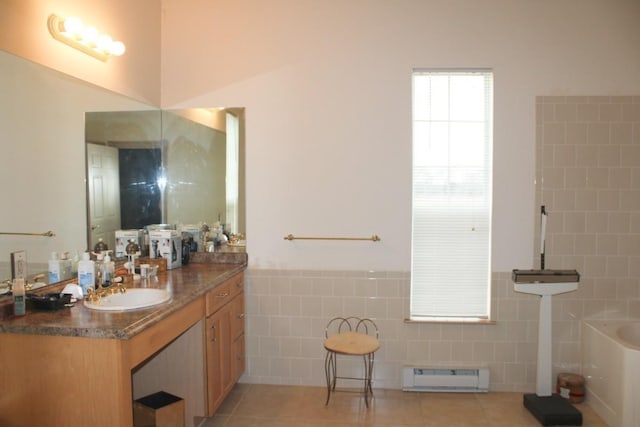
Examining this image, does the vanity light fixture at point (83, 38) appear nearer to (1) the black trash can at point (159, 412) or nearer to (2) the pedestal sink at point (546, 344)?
(1) the black trash can at point (159, 412)

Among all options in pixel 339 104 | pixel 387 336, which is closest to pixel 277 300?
pixel 387 336

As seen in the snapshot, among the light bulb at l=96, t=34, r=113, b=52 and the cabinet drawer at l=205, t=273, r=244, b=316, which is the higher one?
the light bulb at l=96, t=34, r=113, b=52

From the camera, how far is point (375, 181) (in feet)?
10.8

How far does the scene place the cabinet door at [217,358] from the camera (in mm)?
2691

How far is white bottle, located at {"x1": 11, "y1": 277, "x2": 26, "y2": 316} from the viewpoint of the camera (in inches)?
77.2

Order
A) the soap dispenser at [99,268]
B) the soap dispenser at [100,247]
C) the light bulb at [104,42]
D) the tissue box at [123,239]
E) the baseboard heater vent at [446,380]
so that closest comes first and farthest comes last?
the soap dispenser at [99,268], the light bulb at [104,42], the soap dispenser at [100,247], the tissue box at [123,239], the baseboard heater vent at [446,380]

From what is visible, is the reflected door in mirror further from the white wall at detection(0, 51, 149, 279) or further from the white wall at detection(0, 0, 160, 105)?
the white wall at detection(0, 0, 160, 105)

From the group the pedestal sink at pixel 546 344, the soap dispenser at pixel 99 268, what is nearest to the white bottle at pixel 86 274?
the soap dispenser at pixel 99 268

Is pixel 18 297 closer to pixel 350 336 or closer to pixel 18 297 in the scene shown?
pixel 18 297

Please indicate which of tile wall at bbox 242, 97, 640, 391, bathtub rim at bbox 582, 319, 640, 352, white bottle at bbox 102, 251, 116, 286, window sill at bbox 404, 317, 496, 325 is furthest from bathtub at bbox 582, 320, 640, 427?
white bottle at bbox 102, 251, 116, 286

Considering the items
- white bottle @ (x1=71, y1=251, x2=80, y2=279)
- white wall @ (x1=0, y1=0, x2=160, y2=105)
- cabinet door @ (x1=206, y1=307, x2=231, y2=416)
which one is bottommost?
cabinet door @ (x1=206, y1=307, x2=231, y2=416)

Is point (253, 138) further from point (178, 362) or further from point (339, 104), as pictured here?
point (178, 362)

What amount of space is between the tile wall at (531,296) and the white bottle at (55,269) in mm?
1316

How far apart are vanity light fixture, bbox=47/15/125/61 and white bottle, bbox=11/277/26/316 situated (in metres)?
1.22
